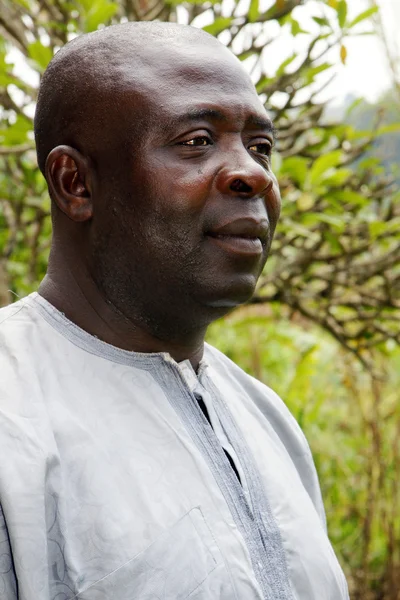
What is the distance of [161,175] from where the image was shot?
1.45 m

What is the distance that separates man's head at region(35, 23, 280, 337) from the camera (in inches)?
57.3

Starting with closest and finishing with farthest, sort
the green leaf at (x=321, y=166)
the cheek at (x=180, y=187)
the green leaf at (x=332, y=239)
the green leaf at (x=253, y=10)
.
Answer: the cheek at (x=180, y=187) → the green leaf at (x=253, y=10) → the green leaf at (x=321, y=166) → the green leaf at (x=332, y=239)

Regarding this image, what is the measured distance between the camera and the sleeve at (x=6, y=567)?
1.26 metres

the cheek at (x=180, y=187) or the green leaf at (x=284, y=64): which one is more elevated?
the cheek at (x=180, y=187)

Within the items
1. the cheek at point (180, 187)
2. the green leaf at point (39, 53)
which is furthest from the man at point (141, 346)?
the green leaf at point (39, 53)

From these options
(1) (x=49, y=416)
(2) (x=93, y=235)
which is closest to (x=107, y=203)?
(2) (x=93, y=235)

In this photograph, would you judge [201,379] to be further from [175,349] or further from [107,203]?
[107,203]

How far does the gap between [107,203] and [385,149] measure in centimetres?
395

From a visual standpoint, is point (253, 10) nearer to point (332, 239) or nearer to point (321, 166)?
point (321, 166)

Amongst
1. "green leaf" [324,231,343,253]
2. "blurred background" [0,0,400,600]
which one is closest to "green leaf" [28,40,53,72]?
"blurred background" [0,0,400,600]

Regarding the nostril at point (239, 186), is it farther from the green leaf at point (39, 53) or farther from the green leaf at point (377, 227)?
the green leaf at point (377, 227)

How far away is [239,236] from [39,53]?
3.60ft

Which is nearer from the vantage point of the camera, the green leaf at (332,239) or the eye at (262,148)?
the eye at (262,148)

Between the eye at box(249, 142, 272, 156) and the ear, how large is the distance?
34cm
